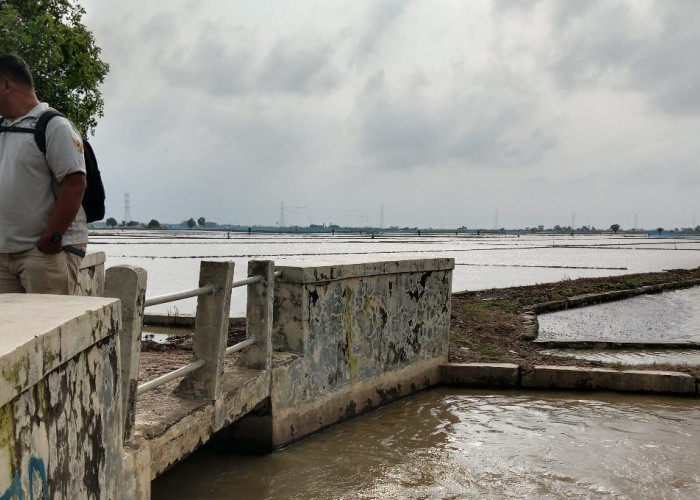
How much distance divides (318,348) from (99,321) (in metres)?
3.43

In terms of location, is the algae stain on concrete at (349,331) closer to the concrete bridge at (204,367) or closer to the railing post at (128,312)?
the concrete bridge at (204,367)

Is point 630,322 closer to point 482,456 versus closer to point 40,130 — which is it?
point 482,456

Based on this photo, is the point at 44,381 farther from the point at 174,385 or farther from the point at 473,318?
the point at 473,318

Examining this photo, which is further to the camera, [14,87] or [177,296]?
[177,296]

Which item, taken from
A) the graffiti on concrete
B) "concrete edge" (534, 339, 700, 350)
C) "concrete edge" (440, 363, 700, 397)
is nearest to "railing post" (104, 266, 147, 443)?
the graffiti on concrete

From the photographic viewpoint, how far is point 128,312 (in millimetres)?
3586

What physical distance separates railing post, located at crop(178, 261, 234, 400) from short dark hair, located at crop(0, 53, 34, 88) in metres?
1.58

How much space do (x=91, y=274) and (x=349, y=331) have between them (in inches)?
99.9

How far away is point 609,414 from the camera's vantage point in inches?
263

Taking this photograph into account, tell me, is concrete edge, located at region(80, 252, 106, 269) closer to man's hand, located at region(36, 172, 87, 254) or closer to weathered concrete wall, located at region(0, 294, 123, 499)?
man's hand, located at region(36, 172, 87, 254)

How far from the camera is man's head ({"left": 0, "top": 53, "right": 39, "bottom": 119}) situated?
12.3ft

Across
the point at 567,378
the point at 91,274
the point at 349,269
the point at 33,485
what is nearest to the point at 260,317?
the point at 349,269

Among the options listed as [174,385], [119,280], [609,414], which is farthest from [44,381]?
[609,414]

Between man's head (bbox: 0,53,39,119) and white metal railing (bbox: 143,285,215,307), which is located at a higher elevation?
man's head (bbox: 0,53,39,119)
